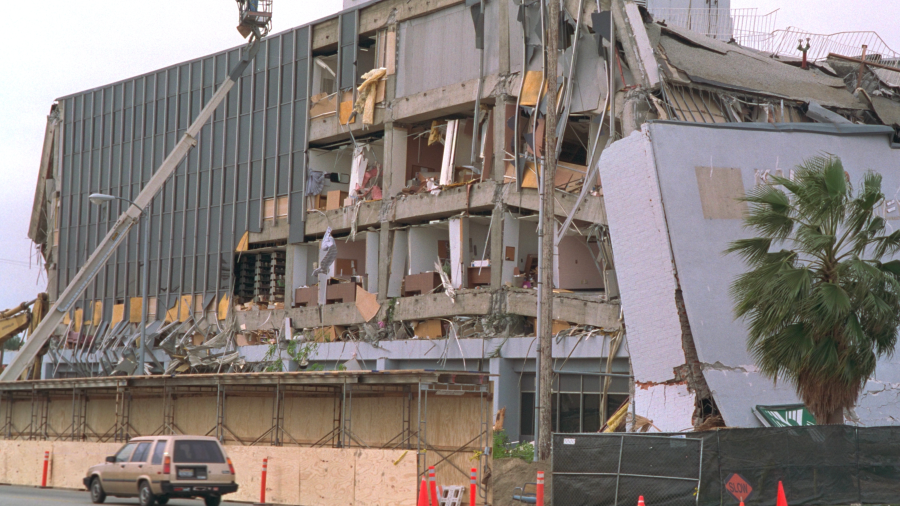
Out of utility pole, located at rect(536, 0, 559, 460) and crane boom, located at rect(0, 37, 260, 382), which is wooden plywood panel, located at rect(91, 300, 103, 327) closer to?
crane boom, located at rect(0, 37, 260, 382)

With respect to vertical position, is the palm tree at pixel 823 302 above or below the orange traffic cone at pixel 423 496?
above

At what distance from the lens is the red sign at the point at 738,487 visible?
1788cm

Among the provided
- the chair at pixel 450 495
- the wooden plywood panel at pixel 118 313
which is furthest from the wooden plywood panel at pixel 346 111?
the chair at pixel 450 495

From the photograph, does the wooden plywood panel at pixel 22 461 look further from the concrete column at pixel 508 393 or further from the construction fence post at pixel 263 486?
the concrete column at pixel 508 393

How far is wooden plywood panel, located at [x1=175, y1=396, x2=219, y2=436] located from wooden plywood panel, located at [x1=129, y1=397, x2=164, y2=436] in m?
0.77

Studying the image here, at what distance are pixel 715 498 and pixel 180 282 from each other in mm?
33425

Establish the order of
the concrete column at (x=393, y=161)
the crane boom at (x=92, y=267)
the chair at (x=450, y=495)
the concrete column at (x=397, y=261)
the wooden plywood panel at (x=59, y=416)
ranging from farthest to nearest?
1. the concrete column at (x=393, y=161)
2. the concrete column at (x=397, y=261)
3. the crane boom at (x=92, y=267)
4. the wooden plywood panel at (x=59, y=416)
5. the chair at (x=450, y=495)

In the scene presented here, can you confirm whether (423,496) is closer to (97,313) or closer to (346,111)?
(346,111)

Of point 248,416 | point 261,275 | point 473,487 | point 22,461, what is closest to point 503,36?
point 248,416

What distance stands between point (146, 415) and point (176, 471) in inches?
447

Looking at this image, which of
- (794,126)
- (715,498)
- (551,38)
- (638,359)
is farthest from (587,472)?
(794,126)

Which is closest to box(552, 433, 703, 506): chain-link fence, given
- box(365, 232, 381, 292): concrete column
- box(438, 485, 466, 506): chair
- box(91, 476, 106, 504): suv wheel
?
box(438, 485, 466, 506): chair

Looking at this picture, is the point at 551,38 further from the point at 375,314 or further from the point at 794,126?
the point at 375,314

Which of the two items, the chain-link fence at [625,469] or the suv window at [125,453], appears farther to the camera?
the suv window at [125,453]
